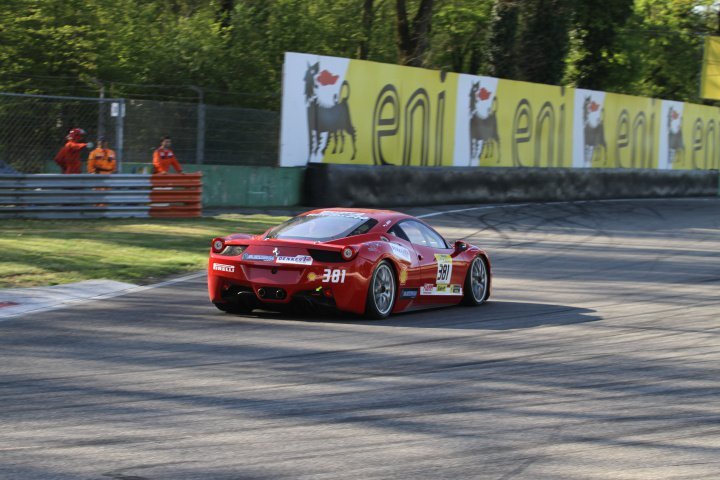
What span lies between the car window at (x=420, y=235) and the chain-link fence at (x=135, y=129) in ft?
32.5

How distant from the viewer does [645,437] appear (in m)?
6.30

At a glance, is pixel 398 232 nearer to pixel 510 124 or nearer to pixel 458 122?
pixel 458 122

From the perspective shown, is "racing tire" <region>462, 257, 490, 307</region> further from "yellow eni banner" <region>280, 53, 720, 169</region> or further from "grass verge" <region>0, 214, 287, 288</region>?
"yellow eni banner" <region>280, 53, 720, 169</region>

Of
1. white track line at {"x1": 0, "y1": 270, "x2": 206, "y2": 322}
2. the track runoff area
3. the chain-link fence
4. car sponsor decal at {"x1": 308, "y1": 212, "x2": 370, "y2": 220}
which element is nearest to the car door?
the track runoff area

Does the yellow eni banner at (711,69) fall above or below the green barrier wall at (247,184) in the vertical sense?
above

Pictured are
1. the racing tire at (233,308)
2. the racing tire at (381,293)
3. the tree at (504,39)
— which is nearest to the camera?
the racing tire at (381,293)

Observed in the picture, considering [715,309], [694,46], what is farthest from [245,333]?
[694,46]

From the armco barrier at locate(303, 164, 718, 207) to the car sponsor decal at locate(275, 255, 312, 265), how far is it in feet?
45.5

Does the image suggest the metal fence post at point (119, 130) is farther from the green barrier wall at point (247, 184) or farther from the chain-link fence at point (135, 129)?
Result: the green barrier wall at point (247, 184)

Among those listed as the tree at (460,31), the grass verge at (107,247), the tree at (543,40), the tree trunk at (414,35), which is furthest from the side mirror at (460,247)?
the tree at (460,31)

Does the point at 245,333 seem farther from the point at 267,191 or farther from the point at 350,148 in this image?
the point at 350,148

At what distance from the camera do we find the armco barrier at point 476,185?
2438 cm

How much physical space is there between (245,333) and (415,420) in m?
3.45

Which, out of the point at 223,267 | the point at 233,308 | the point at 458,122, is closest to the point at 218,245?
the point at 223,267
